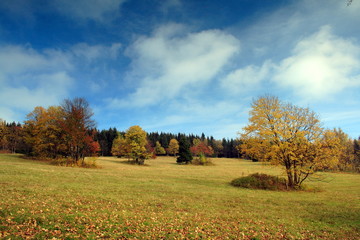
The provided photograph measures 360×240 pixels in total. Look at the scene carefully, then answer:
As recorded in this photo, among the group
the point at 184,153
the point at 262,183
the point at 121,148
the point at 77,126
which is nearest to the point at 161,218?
the point at 262,183

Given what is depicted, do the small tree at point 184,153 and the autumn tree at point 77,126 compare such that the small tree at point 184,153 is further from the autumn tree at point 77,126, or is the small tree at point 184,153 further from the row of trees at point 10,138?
the row of trees at point 10,138

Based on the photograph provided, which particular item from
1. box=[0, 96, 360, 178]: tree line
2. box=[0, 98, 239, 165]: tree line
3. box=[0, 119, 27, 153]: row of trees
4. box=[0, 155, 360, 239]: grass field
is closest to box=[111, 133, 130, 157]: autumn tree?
box=[0, 96, 360, 178]: tree line

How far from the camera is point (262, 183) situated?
2503 centimetres

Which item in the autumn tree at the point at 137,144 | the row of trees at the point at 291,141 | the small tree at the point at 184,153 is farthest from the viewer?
the small tree at the point at 184,153

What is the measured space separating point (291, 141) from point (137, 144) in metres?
44.6

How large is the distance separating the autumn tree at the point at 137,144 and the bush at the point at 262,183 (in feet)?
125

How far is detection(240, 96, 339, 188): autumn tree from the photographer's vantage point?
23484 millimetres

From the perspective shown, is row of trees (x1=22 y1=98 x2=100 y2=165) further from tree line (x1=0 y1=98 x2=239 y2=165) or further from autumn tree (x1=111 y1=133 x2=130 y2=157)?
autumn tree (x1=111 y1=133 x2=130 y2=157)

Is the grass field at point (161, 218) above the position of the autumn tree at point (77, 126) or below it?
below

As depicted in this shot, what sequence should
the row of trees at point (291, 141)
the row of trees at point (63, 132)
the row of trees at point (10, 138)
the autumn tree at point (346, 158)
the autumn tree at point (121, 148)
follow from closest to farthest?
1. the row of trees at point (291, 141)
2. the autumn tree at point (346, 158)
3. the row of trees at point (63, 132)
4. the autumn tree at point (121, 148)
5. the row of trees at point (10, 138)

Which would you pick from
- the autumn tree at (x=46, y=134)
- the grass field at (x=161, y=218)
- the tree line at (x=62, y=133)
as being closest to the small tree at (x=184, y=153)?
the tree line at (x=62, y=133)

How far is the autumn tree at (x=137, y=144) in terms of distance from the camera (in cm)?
5928

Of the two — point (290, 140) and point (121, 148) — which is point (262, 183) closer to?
point (290, 140)

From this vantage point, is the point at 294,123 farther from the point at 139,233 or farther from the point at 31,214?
the point at 31,214
